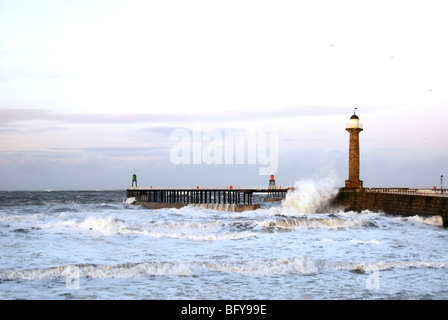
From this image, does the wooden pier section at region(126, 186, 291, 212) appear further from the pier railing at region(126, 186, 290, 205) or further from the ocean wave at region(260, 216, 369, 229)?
the ocean wave at region(260, 216, 369, 229)

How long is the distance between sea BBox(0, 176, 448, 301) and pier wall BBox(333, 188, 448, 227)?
3233 millimetres

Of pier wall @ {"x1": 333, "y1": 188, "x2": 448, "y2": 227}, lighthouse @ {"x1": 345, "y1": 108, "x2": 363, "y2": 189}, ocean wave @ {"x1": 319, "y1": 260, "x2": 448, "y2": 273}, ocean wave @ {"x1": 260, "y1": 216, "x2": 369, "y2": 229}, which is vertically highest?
lighthouse @ {"x1": 345, "y1": 108, "x2": 363, "y2": 189}

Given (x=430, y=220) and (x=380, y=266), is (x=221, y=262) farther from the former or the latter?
(x=430, y=220)

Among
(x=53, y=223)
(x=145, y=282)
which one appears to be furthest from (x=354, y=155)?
(x=145, y=282)

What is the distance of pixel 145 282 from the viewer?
444 inches

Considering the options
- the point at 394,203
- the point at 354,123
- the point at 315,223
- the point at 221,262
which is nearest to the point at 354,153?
the point at 354,123

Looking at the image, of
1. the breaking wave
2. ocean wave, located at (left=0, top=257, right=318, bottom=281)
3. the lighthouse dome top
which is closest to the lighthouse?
the lighthouse dome top

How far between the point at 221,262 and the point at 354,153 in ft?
89.1

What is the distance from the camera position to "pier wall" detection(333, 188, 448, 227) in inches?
1081

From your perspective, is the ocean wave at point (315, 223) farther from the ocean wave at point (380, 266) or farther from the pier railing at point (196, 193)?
the pier railing at point (196, 193)

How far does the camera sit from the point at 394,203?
107 feet

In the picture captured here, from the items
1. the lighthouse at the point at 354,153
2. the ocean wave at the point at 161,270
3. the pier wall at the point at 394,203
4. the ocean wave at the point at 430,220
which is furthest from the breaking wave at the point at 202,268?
the lighthouse at the point at 354,153

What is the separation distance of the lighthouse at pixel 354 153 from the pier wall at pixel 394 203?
726 millimetres
